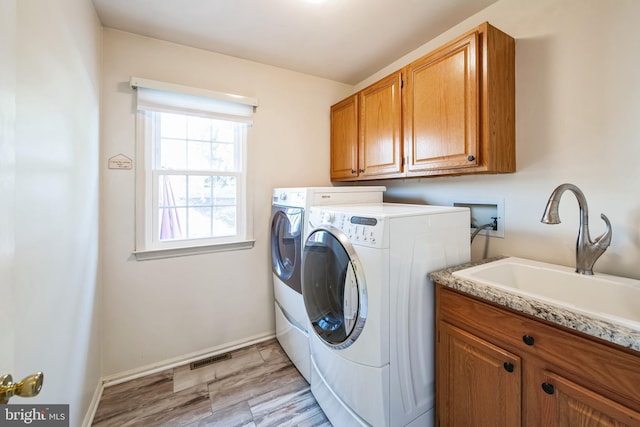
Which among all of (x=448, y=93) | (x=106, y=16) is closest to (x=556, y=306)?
(x=448, y=93)

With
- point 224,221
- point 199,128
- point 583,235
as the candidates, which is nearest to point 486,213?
point 583,235

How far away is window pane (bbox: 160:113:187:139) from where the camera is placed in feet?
6.38

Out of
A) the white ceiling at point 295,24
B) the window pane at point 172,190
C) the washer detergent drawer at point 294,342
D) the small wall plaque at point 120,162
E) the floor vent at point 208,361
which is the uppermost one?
the white ceiling at point 295,24

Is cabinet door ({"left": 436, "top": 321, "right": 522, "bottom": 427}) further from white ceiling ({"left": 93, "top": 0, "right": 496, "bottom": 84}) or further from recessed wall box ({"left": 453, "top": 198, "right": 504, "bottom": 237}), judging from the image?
white ceiling ({"left": 93, "top": 0, "right": 496, "bottom": 84})

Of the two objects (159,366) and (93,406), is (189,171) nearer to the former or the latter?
(159,366)

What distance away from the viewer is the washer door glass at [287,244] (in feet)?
5.87

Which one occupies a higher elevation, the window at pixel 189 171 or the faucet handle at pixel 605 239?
the window at pixel 189 171

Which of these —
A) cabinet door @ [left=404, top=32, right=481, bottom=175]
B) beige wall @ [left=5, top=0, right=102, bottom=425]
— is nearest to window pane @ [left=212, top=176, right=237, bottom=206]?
→ beige wall @ [left=5, top=0, right=102, bottom=425]

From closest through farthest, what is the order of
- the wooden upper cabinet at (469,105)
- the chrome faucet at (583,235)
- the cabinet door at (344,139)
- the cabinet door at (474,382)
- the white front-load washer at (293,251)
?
the cabinet door at (474,382)
the chrome faucet at (583,235)
the wooden upper cabinet at (469,105)
the white front-load washer at (293,251)
the cabinet door at (344,139)

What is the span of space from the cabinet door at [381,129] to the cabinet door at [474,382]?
3.62 ft

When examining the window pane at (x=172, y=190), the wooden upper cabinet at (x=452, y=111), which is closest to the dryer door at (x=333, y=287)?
the wooden upper cabinet at (x=452, y=111)

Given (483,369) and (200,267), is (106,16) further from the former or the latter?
(483,369)

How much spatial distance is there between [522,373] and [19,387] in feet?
4.55

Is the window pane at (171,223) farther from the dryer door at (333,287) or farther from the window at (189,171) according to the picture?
the dryer door at (333,287)
